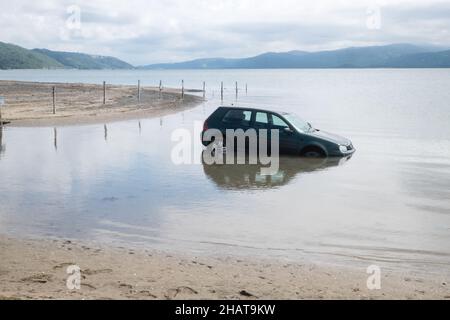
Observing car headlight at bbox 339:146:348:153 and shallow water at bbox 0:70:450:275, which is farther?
car headlight at bbox 339:146:348:153

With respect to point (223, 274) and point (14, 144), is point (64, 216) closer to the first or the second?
point (223, 274)

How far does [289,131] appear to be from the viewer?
17.6 meters

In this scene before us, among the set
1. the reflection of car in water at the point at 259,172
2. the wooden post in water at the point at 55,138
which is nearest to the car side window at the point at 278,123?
the reflection of car in water at the point at 259,172

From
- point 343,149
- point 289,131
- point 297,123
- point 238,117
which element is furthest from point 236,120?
point 343,149

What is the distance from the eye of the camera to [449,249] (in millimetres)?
8773

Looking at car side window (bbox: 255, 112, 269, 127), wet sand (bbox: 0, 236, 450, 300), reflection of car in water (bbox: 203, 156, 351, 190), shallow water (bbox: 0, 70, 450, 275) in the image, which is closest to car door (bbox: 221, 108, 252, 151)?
car side window (bbox: 255, 112, 269, 127)

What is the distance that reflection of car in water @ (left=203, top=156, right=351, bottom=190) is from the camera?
13688 mm

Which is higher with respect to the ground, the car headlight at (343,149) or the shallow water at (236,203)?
the car headlight at (343,149)

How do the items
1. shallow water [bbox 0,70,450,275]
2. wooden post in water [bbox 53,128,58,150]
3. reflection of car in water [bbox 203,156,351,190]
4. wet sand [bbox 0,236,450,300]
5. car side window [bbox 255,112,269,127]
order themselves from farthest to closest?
1. wooden post in water [bbox 53,128,58,150]
2. car side window [bbox 255,112,269,127]
3. reflection of car in water [bbox 203,156,351,190]
4. shallow water [bbox 0,70,450,275]
5. wet sand [bbox 0,236,450,300]

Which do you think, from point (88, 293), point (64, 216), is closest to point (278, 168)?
Answer: point (64, 216)

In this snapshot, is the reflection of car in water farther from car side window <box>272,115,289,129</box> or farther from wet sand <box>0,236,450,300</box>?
wet sand <box>0,236,450,300</box>

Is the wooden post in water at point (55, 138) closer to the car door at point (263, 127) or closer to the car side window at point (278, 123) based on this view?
the car door at point (263, 127)

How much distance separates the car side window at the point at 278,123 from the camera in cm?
1764

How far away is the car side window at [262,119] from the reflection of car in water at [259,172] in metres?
1.34
